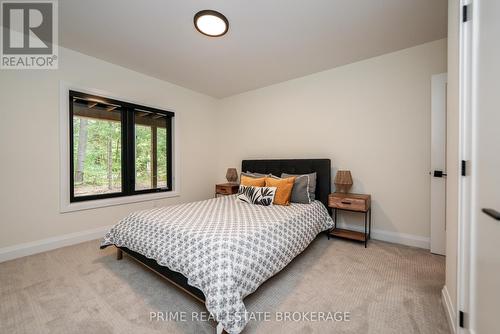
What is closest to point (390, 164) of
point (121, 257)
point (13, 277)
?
point (121, 257)

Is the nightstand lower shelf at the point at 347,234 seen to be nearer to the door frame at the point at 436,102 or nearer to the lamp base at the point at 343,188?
the lamp base at the point at 343,188

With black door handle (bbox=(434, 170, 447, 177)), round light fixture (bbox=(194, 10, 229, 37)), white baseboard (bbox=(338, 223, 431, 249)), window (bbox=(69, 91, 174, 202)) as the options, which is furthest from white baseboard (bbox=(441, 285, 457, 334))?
window (bbox=(69, 91, 174, 202))

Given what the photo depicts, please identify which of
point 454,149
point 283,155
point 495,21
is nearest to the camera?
point 495,21

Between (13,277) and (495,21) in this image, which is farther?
(13,277)

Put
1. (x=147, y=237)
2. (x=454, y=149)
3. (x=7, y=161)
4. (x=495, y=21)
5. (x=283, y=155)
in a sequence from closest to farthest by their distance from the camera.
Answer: (x=495, y=21) < (x=454, y=149) < (x=147, y=237) < (x=7, y=161) < (x=283, y=155)

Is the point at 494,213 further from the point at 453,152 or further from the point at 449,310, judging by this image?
the point at 449,310

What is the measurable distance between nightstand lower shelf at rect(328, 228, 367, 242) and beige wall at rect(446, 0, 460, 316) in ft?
3.87

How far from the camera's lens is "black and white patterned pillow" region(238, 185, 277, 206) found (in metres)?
2.60

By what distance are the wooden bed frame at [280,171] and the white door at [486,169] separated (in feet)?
5.58

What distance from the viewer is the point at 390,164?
2709 mm

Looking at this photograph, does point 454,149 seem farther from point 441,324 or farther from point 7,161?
point 7,161

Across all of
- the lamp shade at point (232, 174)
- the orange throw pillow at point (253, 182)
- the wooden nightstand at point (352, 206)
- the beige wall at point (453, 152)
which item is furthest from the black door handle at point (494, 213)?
the lamp shade at point (232, 174)

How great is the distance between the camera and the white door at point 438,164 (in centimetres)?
231

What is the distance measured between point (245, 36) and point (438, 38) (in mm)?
2184
